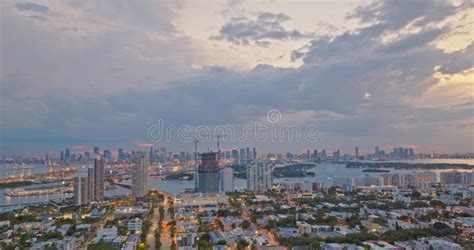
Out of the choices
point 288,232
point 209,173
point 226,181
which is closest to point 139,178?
point 209,173

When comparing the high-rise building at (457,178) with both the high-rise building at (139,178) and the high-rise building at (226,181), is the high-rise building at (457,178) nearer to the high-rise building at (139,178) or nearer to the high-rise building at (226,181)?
the high-rise building at (226,181)

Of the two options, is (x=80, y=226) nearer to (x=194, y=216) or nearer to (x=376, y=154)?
(x=194, y=216)

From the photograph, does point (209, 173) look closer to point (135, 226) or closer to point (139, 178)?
point (139, 178)

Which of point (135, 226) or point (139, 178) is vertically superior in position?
point (139, 178)

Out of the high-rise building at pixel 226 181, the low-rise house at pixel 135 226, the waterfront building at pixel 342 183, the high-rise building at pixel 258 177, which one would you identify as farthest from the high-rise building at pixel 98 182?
the waterfront building at pixel 342 183

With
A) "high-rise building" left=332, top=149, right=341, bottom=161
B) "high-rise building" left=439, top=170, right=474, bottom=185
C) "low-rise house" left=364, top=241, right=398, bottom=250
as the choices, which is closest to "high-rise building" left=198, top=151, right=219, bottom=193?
"high-rise building" left=439, top=170, right=474, bottom=185
